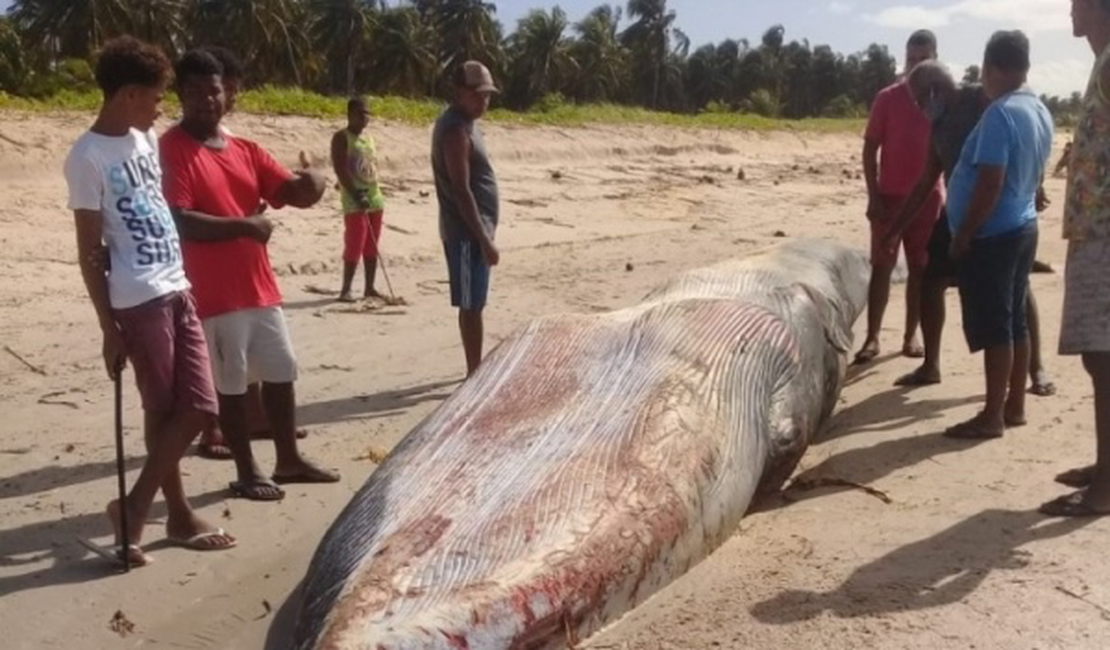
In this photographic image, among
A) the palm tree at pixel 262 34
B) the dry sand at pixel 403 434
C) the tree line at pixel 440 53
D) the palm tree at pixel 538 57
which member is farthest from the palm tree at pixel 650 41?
the dry sand at pixel 403 434

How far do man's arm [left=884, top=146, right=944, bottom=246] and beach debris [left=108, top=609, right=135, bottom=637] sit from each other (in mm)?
4495

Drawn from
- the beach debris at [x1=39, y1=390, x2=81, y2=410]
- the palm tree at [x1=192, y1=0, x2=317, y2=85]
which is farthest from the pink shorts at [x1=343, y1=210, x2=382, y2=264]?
the palm tree at [x1=192, y1=0, x2=317, y2=85]

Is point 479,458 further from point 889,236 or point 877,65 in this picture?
point 877,65

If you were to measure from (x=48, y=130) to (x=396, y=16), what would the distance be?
1493 inches

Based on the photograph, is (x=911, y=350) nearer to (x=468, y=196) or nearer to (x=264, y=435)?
(x=468, y=196)

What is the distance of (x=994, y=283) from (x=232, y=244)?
3.27 metres

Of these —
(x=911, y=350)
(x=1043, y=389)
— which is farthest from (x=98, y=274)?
(x=911, y=350)

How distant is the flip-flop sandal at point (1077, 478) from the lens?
5.13 metres

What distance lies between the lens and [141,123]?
4621mm

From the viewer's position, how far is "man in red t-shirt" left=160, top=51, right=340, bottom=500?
512 centimetres

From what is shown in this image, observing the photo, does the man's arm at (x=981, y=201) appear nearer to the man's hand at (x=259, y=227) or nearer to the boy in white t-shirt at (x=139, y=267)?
the man's hand at (x=259, y=227)

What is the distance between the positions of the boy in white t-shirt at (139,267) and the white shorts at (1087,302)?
314cm

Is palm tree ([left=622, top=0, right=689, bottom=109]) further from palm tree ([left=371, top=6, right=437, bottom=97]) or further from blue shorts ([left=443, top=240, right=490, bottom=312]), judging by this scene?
blue shorts ([left=443, top=240, right=490, bottom=312])

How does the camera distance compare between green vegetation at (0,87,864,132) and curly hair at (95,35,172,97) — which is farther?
green vegetation at (0,87,864,132)
